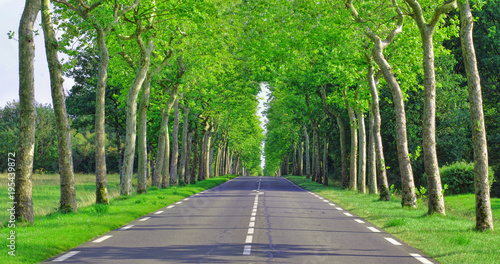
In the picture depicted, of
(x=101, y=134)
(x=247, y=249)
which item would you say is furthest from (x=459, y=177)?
(x=247, y=249)

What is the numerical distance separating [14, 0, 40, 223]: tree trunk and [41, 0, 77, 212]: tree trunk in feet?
6.57

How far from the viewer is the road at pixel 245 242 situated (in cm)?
845

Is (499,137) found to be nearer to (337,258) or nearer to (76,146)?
(337,258)

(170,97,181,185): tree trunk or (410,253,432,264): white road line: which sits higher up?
(170,97,181,185): tree trunk

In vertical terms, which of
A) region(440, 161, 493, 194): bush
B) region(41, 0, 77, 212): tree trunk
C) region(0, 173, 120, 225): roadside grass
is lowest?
region(0, 173, 120, 225): roadside grass

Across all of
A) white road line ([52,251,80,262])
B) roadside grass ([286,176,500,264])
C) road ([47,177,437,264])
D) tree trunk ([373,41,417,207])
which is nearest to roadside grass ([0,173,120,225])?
road ([47,177,437,264])

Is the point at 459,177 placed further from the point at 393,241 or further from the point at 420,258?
the point at 420,258

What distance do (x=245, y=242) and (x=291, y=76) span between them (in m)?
22.8

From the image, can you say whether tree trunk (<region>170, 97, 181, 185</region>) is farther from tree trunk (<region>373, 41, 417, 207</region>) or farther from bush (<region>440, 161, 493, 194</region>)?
bush (<region>440, 161, 493, 194</region>)

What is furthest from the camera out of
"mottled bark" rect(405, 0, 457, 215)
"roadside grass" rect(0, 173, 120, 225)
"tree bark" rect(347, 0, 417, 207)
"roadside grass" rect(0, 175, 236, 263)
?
"tree bark" rect(347, 0, 417, 207)

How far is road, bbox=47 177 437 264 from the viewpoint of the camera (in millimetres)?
8453

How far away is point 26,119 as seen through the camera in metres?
11.2

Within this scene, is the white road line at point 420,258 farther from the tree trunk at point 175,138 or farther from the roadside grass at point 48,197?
the tree trunk at point 175,138

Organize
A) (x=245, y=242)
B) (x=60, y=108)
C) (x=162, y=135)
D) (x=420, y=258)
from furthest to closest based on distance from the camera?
(x=162, y=135) < (x=60, y=108) < (x=245, y=242) < (x=420, y=258)
